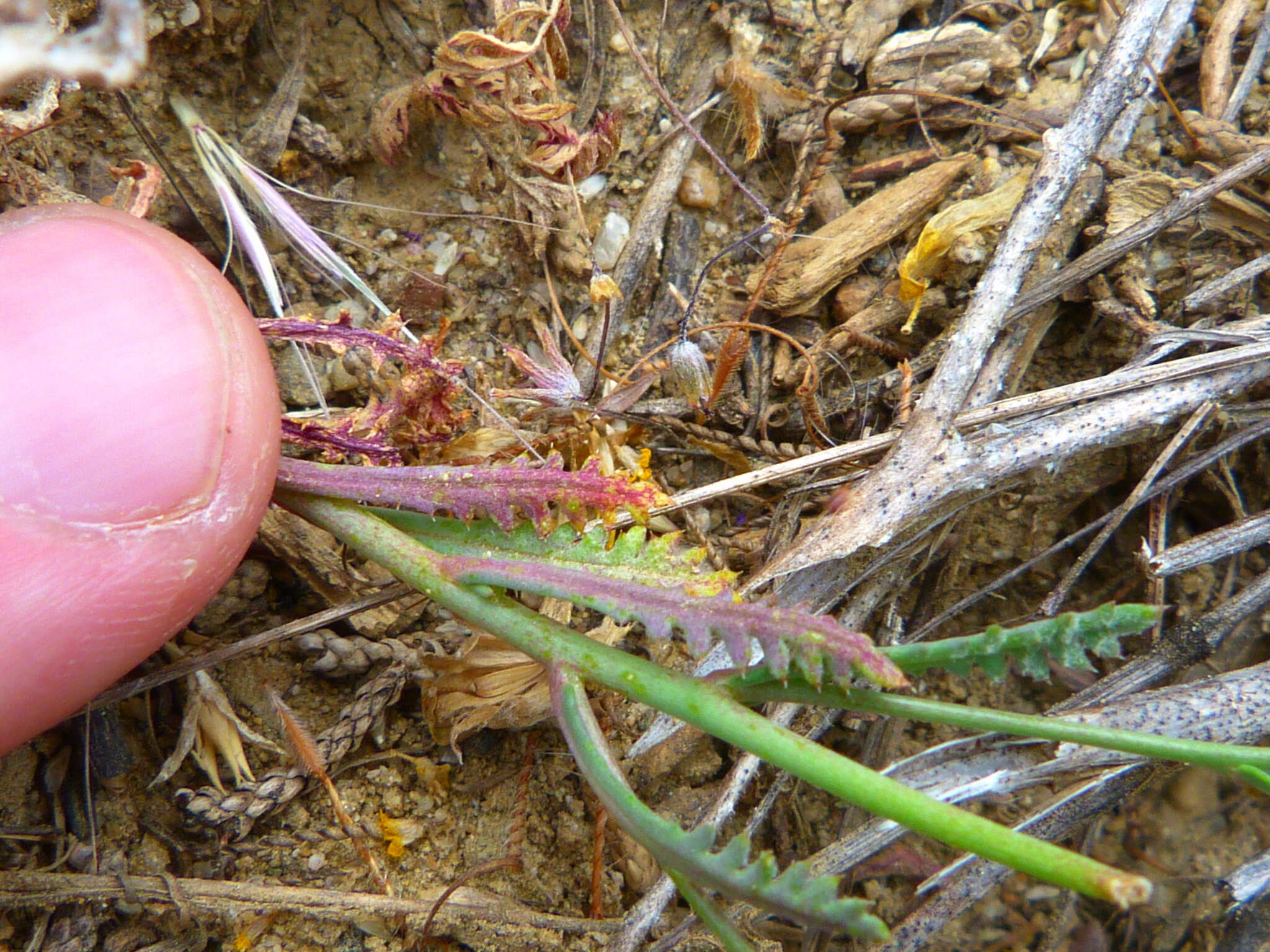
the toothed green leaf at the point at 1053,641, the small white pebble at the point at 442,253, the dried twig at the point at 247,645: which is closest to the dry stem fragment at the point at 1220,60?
the toothed green leaf at the point at 1053,641

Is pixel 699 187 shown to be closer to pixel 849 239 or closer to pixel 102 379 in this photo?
pixel 849 239

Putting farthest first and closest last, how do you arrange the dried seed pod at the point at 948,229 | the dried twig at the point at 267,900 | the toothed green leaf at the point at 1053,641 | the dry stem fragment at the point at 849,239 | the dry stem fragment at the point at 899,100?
1. the dry stem fragment at the point at 899,100
2. the dry stem fragment at the point at 849,239
3. the dried seed pod at the point at 948,229
4. the dried twig at the point at 267,900
5. the toothed green leaf at the point at 1053,641

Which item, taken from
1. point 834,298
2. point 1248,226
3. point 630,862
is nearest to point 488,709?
point 630,862

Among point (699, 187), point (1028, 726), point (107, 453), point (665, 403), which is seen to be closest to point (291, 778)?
point (107, 453)

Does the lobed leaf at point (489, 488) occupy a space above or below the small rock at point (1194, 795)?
above

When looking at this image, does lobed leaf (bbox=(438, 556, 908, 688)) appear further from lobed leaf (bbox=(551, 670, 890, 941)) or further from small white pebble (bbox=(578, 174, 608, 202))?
small white pebble (bbox=(578, 174, 608, 202))

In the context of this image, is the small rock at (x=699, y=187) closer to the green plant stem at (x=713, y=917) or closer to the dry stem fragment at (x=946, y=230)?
the dry stem fragment at (x=946, y=230)
